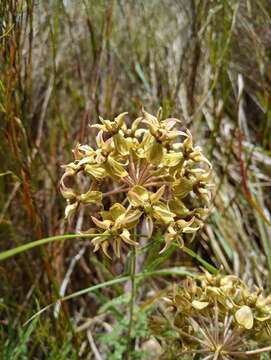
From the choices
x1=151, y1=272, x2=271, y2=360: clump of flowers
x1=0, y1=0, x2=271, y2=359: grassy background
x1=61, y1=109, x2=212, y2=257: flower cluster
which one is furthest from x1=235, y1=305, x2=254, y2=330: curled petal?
x1=0, y1=0, x2=271, y2=359: grassy background

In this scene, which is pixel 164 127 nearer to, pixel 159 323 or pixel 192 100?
pixel 159 323

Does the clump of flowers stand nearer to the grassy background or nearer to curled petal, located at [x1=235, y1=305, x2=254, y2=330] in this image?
curled petal, located at [x1=235, y1=305, x2=254, y2=330]

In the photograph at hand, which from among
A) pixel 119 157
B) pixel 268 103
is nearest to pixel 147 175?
pixel 119 157

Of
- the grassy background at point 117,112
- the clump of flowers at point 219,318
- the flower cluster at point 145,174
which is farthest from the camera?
the grassy background at point 117,112

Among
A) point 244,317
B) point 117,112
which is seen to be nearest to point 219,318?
point 244,317

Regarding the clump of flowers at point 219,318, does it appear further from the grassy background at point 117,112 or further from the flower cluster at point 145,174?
the grassy background at point 117,112

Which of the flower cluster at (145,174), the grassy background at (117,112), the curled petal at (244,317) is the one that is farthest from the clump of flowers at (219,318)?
the grassy background at (117,112)

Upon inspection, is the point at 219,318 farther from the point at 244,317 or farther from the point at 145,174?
the point at 145,174
